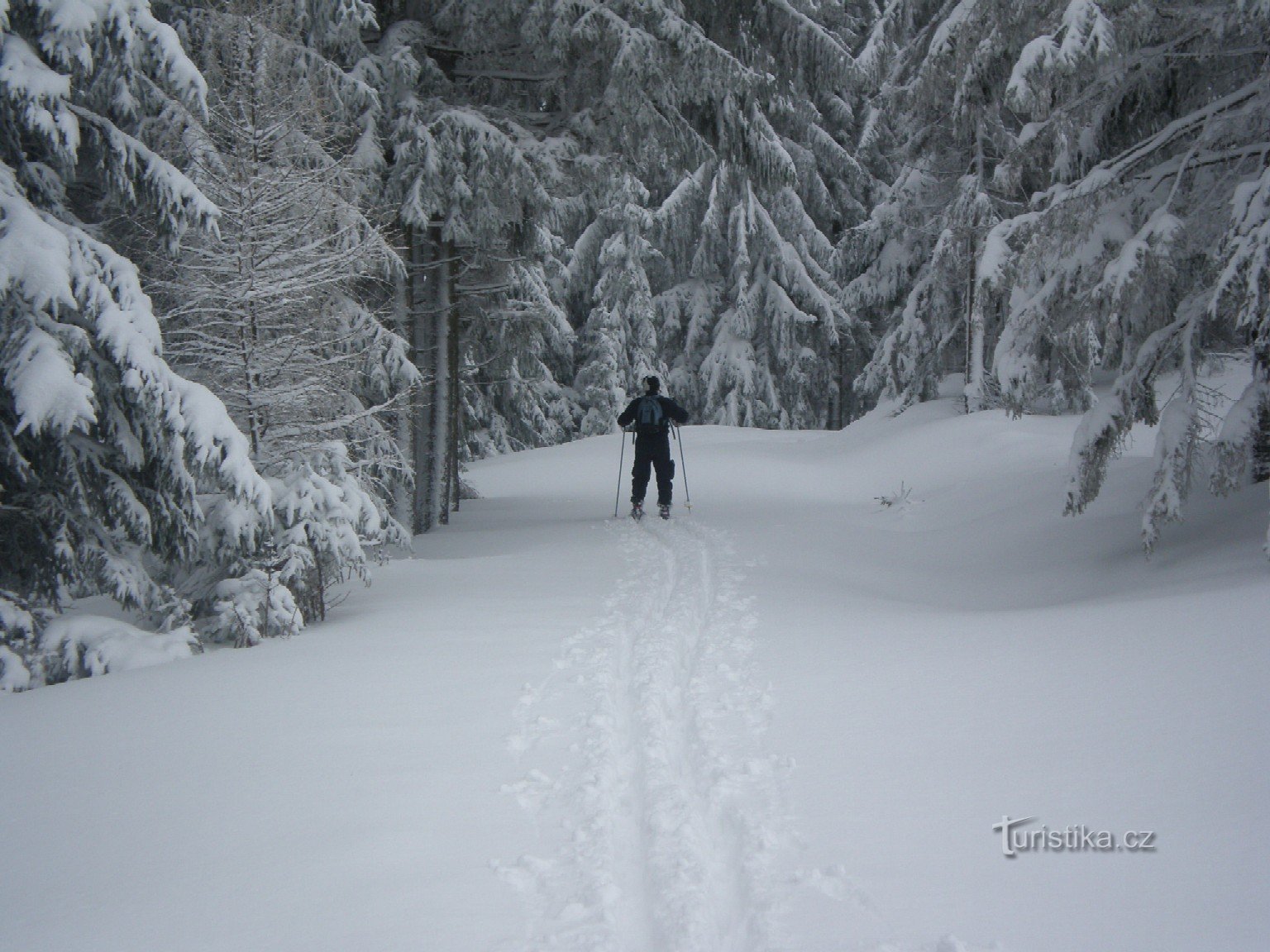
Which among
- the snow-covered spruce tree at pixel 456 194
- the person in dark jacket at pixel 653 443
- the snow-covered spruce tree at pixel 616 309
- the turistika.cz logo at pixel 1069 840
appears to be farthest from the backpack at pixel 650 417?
the snow-covered spruce tree at pixel 616 309

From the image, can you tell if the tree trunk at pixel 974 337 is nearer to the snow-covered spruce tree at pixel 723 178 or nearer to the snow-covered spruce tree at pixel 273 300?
the snow-covered spruce tree at pixel 723 178

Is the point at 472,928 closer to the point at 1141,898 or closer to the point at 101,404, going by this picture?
the point at 1141,898

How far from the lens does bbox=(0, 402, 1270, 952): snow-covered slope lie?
2.71m

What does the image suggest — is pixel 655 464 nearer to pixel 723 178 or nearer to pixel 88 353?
pixel 723 178

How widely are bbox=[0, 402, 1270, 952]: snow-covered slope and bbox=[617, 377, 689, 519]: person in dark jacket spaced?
14.7ft

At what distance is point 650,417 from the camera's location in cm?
1174

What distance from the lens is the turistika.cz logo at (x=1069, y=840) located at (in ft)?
9.65

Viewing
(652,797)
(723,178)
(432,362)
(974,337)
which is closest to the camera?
(652,797)

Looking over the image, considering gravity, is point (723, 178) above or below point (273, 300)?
above

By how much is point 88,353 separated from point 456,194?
502 cm

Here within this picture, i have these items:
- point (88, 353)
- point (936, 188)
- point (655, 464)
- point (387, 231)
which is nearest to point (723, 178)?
point (655, 464)

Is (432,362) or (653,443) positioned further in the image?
(653,443)

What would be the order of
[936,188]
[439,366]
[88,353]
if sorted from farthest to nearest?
[936,188] < [439,366] < [88,353]

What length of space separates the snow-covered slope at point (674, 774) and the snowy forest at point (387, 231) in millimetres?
938
